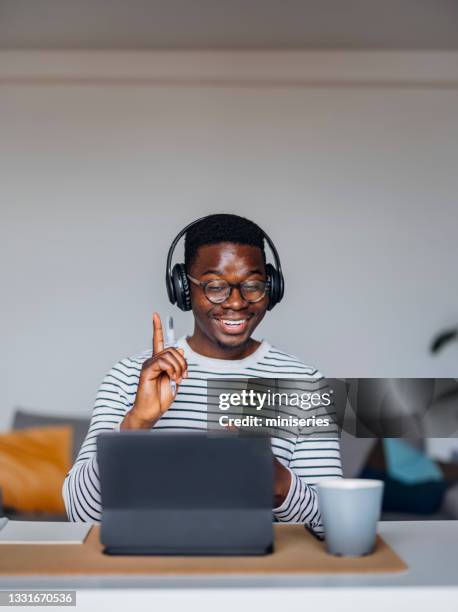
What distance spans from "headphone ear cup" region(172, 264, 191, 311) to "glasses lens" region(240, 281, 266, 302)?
5.8 inches

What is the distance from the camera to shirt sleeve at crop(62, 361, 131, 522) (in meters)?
1.66

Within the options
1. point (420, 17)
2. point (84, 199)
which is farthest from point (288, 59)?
point (84, 199)

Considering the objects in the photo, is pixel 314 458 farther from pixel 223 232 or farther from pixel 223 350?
pixel 223 232

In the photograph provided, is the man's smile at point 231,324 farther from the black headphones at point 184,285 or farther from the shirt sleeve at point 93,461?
the shirt sleeve at point 93,461

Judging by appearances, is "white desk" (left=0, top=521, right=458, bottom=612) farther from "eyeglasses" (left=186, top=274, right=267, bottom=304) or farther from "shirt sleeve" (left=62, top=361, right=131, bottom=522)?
"eyeglasses" (left=186, top=274, right=267, bottom=304)

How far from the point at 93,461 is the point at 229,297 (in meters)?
0.64

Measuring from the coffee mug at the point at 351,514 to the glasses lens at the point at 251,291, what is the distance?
1.06 meters

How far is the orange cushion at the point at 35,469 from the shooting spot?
355 cm

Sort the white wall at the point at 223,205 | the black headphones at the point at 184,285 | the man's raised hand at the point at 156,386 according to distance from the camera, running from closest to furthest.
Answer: the man's raised hand at the point at 156,386, the black headphones at the point at 184,285, the white wall at the point at 223,205

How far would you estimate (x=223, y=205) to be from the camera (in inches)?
155

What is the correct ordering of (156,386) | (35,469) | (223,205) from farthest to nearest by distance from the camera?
(223,205), (35,469), (156,386)

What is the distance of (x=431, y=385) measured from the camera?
420 centimetres

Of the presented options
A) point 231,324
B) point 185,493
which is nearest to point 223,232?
point 231,324

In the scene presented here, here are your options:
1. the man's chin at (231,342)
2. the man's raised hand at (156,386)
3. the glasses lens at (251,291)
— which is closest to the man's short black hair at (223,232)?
the glasses lens at (251,291)
